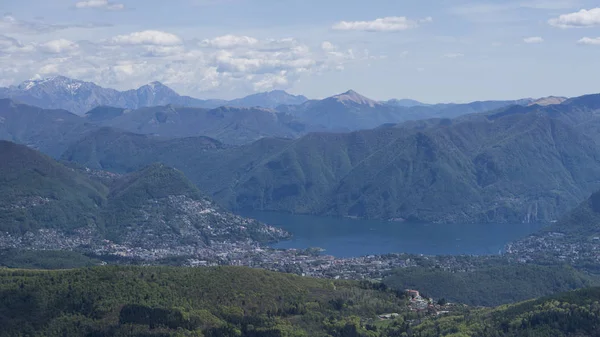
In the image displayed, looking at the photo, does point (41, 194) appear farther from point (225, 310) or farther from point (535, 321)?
point (535, 321)

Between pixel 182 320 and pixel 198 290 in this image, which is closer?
pixel 182 320

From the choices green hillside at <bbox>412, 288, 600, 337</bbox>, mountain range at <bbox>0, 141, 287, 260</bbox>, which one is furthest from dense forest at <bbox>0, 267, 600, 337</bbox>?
mountain range at <bbox>0, 141, 287, 260</bbox>

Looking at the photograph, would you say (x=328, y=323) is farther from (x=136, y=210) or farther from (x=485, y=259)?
(x=136, y=210)

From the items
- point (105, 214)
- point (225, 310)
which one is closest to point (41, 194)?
point (105, 214)

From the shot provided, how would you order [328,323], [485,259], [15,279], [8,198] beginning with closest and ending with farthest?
[328,323], [15,279], [485,259], [8,198]

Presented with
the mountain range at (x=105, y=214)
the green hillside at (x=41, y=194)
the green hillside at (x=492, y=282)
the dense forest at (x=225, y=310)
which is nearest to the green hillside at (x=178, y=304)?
the dense forest at (x=225, y=310)

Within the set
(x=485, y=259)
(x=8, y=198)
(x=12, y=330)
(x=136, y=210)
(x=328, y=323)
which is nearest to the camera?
(x=12, y=330)

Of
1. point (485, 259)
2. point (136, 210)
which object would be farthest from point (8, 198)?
point (485, 259)

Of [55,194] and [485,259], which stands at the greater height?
[55,194]
